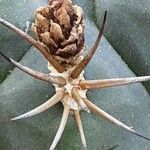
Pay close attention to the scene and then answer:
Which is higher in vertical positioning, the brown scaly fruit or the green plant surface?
the brown scaly fruit

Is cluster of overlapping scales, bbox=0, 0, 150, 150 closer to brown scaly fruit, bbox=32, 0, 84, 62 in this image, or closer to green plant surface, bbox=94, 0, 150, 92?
brown scaly fruit, bbox=32, 0, 84, 62

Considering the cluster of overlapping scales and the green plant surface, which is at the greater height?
the cluster of overlapping scales

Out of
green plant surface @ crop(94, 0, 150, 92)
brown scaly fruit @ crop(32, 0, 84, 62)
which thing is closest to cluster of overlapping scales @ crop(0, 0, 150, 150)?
brown scaly fruit @ crop(32, 0, 84, 62)

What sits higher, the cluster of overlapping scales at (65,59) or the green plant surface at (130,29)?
the cluster of overlapping scales at (65,59)

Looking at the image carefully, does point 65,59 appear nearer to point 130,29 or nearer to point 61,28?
point 61,28

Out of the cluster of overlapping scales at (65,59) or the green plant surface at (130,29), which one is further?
the green plant surface at (130,29)

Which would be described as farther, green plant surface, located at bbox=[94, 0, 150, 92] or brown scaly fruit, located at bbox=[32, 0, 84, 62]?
green plant surface, located at bbox=[94, 0, 150, 92]

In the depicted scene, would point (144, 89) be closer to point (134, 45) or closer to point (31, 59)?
point (134, 45)

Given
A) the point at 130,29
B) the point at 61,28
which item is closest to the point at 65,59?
the point at 61,28

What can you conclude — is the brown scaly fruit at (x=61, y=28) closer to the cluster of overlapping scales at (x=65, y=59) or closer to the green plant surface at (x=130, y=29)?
the cluster of overlapping scales at (x=65, y=59)

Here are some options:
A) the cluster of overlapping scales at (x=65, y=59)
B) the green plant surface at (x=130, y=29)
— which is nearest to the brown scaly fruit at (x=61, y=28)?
the cluster of overlapping scales at (x=65, y=59)
